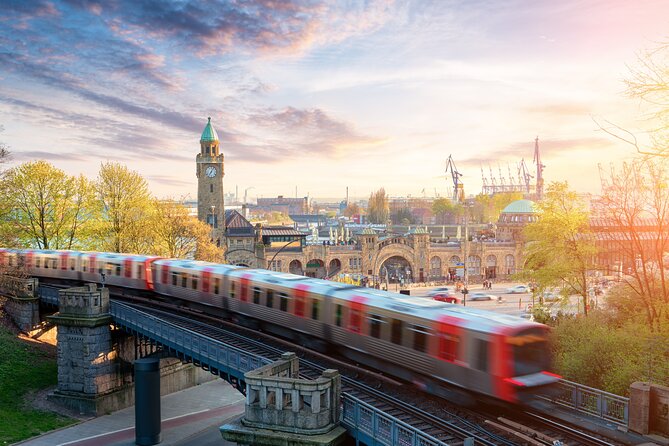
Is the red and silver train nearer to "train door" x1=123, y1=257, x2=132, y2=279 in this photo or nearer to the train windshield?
the train windshield

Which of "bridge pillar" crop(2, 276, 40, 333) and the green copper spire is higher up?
the green copper spire

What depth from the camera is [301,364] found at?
76.1 ft

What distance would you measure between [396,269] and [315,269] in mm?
15493

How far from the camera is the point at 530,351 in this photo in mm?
17172

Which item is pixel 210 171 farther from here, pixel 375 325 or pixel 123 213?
pixel 375 325

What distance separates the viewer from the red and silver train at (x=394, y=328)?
55.4 feet

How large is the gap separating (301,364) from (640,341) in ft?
47.0

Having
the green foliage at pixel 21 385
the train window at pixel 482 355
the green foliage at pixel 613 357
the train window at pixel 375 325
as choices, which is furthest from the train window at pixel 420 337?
the green foliage at pixel 21 385

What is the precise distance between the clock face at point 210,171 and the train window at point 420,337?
219 feet

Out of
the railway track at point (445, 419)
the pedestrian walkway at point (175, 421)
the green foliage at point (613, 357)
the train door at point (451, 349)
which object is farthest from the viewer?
the pedestrian walkway at point (175, 421)

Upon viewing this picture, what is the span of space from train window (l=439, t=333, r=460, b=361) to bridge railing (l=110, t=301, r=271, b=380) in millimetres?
6283

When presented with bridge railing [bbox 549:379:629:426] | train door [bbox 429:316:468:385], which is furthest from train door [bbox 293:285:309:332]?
bridge railing [bbox 549:379:629:426]

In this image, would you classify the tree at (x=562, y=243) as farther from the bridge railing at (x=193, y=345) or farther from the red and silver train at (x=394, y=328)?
the bridge railing at (x=193, y=345)

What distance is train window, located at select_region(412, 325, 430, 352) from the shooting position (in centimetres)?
1905
